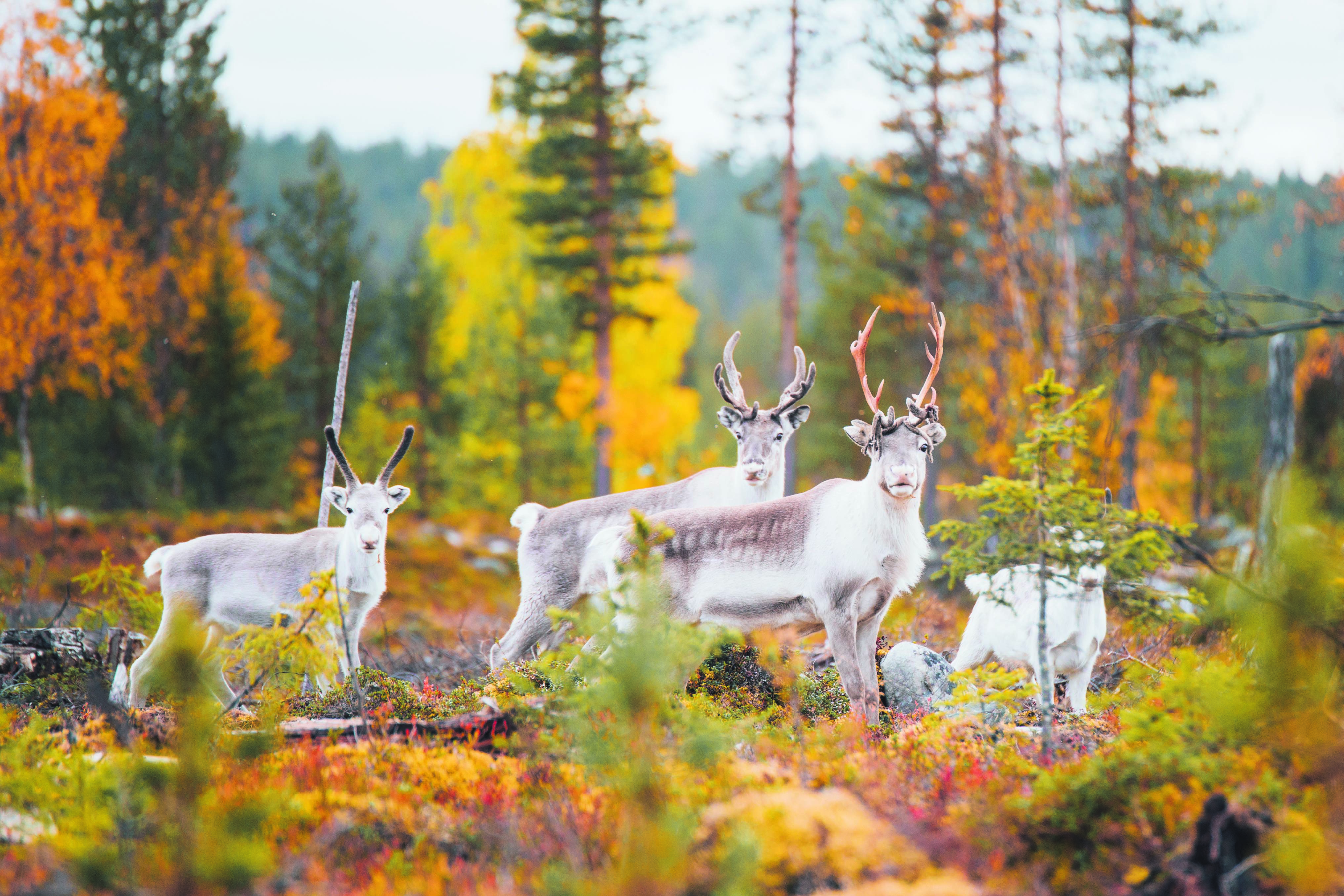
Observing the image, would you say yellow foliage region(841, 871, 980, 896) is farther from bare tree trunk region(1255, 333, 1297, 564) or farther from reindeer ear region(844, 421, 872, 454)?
bare tree trunk region(1255, 333, 1297, 564)

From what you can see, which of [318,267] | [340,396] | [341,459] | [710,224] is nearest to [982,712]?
[341,459]

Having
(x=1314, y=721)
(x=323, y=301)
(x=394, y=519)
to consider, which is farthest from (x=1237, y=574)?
(x=323, y=301)

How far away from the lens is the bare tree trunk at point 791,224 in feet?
66.7

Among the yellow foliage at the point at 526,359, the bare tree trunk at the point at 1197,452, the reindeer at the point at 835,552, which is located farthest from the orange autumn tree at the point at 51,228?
the bare tree trunk at the point at 1197,452

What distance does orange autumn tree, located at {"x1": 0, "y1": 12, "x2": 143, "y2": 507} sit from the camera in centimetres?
1812

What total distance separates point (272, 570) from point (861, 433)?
4.54m

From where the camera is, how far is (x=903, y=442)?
654cm

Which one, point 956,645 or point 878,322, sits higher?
point 878,322

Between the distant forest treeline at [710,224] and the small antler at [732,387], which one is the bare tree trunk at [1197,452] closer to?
the distant forest treeline at [710,224]

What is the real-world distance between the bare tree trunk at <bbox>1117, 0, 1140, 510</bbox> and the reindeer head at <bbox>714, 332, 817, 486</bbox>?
396 inches

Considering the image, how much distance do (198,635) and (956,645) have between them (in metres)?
7.41

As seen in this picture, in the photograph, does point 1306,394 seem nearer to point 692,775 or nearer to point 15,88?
point 692,775

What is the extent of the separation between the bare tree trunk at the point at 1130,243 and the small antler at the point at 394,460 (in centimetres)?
1333

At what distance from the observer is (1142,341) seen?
5.83 metres
